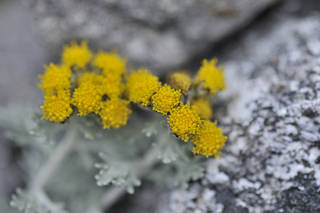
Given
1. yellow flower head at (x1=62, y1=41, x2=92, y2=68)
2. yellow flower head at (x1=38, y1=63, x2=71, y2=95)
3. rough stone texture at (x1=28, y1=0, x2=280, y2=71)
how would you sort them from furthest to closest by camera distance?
rough stone texture at (x1=28, y1=0, x2=280, y2=71) < yellow flower head at (x1=62, y1=41, x2=92, y2=68) < yellow flower head at (x1=38, y1=63, x2=71, y2=95)

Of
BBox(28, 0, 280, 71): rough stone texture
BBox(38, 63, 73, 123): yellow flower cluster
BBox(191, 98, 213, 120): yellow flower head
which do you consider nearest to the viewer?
BBox(38, 63, 73, 123): yellow flower cluster

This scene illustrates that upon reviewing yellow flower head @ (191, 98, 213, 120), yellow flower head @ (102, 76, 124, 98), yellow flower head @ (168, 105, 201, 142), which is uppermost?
yellow flower head @ (191, 98, 213, 120)

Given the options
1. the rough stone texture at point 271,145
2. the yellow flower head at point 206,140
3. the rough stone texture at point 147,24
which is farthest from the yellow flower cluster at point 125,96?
the rough stone texture at point 147,24

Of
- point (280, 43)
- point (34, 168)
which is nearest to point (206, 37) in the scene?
point (280, 43)

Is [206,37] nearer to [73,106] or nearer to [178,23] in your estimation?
[178,23]

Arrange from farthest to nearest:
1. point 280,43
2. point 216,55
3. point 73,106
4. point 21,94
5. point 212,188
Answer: point 21,94 < point 216,55 < point 280,43 < point 212,188 < point 73,106

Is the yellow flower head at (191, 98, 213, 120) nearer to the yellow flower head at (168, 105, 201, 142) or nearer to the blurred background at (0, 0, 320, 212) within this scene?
the yellow flower head at (168, 105, 201, 142)

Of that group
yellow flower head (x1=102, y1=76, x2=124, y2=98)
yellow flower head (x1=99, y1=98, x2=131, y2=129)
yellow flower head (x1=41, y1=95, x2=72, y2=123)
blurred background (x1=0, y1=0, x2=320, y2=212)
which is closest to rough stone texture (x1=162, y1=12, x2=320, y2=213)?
blurred background (x1=0, y1=0, x2=320, y2=212)
